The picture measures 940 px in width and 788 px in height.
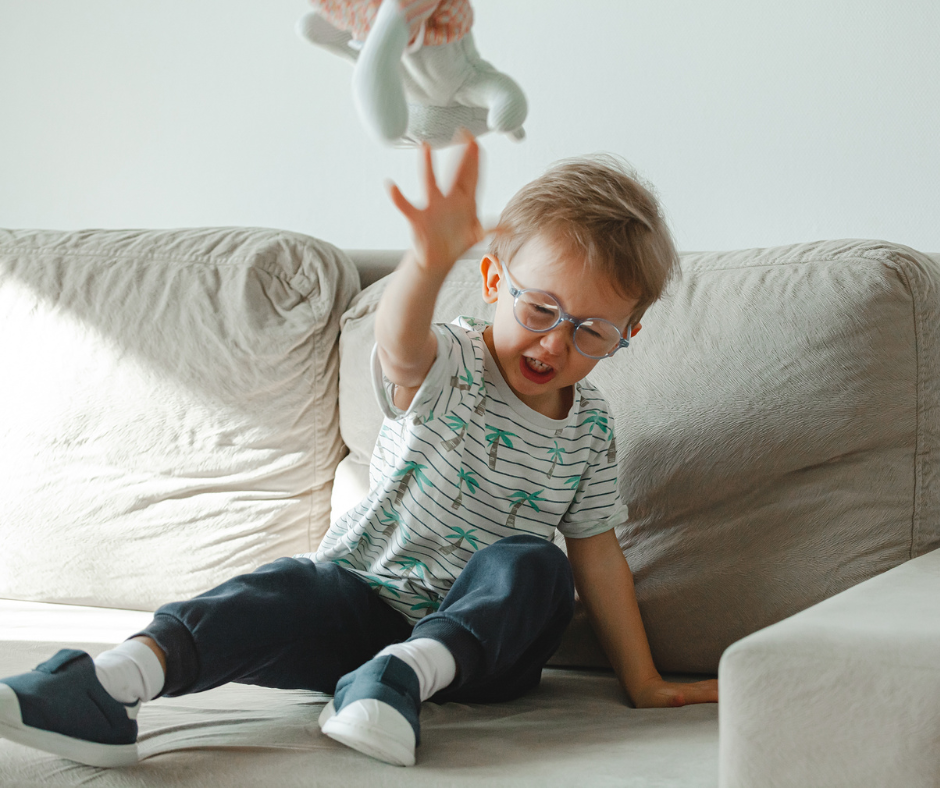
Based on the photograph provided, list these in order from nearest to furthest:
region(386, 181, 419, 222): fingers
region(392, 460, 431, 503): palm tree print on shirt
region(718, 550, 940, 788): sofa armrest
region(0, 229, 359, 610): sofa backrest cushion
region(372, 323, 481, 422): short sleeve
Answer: region(718, 550, 940, 788): sofa armrest
region(386, 181, 419, 222): fingers
region(372, 323, 481, 422): short sleeve
region(392, 460, 431, 503): palm tree print on shirt
region(0, 229, 359, 610): sofa backrest cushion

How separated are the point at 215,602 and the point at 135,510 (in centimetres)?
58

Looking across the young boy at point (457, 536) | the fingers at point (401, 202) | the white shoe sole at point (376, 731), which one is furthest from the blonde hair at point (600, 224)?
the white shoe sole at point (376, 731)

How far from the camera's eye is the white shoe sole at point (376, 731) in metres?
0.68

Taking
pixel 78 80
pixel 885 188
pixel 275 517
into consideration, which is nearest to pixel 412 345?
pixel 275 517

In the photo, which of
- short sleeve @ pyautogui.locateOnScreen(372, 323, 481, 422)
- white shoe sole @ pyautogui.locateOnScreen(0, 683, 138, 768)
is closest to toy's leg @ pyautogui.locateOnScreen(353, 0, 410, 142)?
short sleeve @ pyautogui.locateOnScreen(372, 323, 481, 422)

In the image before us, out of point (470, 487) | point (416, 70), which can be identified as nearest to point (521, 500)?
point (470, 487)

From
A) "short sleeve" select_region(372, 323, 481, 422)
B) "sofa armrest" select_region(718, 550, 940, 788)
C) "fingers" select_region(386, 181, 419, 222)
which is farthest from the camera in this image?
"short sleeve" select_region(372, 323, 481, 422)

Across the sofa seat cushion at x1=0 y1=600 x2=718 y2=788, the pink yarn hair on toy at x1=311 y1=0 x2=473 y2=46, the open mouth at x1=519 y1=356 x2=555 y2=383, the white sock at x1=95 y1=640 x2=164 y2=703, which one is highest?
the pink yarn hair on toy at x1=311 y1=0 x2=473 y2=46

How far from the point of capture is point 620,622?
1.02 metres

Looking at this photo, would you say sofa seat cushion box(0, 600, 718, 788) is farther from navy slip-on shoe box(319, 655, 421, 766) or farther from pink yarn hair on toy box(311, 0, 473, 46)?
pink yarn hair on toy box(311, 0, 473, 46)

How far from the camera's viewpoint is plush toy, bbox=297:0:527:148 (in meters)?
0.60

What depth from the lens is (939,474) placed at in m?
1.01

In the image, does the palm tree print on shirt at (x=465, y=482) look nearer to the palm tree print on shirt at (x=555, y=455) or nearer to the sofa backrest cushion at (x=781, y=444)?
the palm tree print on shirt at (x=555, y=455)

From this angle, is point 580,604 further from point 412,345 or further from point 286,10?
point 286,10
